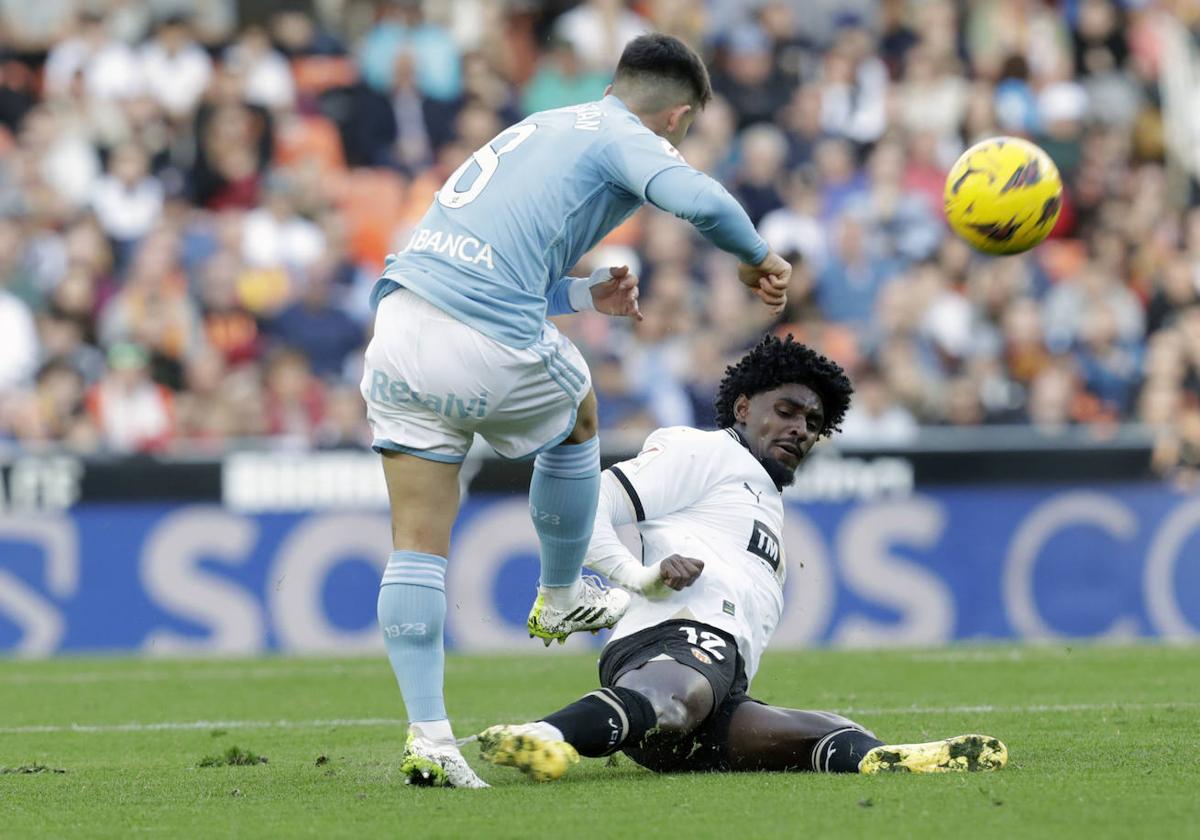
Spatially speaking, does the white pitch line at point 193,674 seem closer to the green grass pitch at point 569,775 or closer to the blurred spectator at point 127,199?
the green grass pitch at point 569,775

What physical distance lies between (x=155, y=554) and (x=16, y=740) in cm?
480

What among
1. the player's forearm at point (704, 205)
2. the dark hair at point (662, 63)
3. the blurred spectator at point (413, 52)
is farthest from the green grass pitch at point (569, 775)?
the blurred spectator at point (413, 52)

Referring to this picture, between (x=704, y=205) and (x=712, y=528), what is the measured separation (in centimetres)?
137

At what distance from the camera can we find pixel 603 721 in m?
5.46

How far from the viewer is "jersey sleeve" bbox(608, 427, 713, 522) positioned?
20.4 ft

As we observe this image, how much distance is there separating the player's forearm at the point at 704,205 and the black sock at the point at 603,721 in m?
1.33

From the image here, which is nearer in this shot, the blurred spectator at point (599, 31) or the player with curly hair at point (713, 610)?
the player with curly hair at point (713, 610)

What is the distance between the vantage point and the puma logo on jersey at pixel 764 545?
6258 millimetres

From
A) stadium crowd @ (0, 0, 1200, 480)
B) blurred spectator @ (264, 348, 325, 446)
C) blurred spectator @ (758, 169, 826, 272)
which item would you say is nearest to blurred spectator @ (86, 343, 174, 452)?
stadium crowd @ (0, 0, 1200, 480)

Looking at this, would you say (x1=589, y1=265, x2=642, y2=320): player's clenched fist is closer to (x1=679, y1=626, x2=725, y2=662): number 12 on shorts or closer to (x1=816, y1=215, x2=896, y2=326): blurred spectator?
(x1=679, y1=626, x2=725, y2=662): number 12 on shorts

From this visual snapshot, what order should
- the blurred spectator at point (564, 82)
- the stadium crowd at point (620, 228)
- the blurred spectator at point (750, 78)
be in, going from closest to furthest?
the stadium crowd at point (620, 228) → the blurred spectator at point (564, 82) → the blurred spectator at point (750, 78)

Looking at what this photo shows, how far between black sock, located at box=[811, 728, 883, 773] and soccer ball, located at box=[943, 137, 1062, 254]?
2.18m

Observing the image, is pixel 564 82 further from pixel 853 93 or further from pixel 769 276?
pixel 769 276

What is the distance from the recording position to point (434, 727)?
557 centimetres
